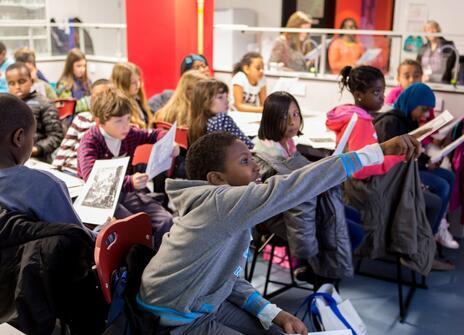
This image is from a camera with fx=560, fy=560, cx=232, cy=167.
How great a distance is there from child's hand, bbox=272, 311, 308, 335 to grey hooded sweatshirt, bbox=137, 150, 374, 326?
199 mm

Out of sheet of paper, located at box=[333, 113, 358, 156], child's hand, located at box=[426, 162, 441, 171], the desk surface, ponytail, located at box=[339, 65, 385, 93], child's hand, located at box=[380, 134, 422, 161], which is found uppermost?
ponytail, located at box=[339, 65, 385, 93]

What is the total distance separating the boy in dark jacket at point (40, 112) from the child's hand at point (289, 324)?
2284 millimetres

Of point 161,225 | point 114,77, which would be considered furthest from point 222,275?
point 114,77

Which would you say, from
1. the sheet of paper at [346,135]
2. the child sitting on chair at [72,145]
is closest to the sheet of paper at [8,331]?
the sheet of paper at [346,135]

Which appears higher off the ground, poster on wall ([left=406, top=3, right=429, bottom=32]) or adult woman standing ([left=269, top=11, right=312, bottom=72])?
poster on wall ([left=406, top=3, right=429, bottom=32])

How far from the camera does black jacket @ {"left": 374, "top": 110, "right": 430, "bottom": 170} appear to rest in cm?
308

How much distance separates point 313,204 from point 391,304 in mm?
984

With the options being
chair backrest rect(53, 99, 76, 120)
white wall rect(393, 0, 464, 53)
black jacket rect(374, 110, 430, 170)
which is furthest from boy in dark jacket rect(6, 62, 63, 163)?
white wall rect(393, 0, 464, 53)

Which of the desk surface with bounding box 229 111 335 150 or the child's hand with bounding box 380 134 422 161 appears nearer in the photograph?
the child's hand with bounding box 380 134 422 161

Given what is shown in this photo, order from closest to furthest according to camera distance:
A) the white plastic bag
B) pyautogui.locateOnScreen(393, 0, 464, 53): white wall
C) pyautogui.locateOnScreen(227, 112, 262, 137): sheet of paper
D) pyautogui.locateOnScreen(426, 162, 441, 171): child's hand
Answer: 1. the white plastic bag
2. pyautogui.locateOnScreen(426, 162, 441, 171): child's hand
3. pyautogui.locateOnScreen(227, 112, 262, 137): sheet of paper
4. pyautogui.locateOnScreen(393, 0, 464, 53): white wall

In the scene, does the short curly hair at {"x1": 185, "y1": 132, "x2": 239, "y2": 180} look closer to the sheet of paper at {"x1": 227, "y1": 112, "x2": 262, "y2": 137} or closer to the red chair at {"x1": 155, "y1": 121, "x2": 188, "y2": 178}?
the red chair at {"x1": 155, "y1": 121, "x2": 188, "y2": 178}

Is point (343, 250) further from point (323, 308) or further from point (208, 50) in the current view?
point (208, 50)

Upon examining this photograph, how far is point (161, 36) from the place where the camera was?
5.41m

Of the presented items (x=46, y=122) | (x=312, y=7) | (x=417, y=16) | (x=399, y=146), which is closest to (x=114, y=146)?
(x=46, y=122)
